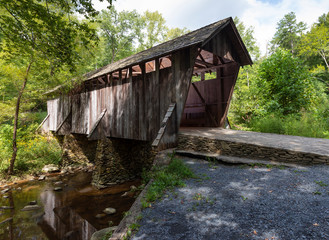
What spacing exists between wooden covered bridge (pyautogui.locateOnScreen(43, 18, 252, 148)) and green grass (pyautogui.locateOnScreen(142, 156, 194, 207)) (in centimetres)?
73

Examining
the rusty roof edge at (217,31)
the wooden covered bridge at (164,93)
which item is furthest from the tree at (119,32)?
the rusty roof edge at (217,31)

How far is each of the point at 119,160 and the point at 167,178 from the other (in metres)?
4.81

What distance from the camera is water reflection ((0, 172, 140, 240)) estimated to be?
492 centimetres

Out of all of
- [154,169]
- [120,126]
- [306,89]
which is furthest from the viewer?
[306,89]

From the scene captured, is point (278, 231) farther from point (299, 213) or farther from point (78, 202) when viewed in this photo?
point (78, 202)

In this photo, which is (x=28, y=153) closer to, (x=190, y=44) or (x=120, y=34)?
(x=190, y=44)

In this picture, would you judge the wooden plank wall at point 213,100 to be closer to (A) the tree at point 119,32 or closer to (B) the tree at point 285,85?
(B) the tree at point 285,85

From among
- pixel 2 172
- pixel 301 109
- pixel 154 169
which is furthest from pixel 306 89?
pixel 2 172

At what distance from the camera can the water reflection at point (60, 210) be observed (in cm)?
492

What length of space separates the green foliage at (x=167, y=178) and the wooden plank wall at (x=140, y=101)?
1.50 m

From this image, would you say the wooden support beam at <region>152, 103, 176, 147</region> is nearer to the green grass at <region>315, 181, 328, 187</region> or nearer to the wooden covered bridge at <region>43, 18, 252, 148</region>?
the wooden covered bridge at <region>43, 18, 252, 148</region>

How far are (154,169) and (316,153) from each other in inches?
159

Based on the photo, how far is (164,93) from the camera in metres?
5.98

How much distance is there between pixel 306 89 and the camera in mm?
9078
